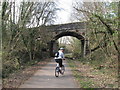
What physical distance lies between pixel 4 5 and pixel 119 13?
7809mm

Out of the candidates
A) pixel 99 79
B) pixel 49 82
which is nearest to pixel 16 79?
pixel 49 82

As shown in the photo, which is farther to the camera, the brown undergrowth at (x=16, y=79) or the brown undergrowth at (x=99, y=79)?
the brown undergrowth at (x=99, y=79)

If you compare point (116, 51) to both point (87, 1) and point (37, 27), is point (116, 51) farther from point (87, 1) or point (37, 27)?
point (37, 27)

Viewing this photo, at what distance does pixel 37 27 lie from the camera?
23.6 m

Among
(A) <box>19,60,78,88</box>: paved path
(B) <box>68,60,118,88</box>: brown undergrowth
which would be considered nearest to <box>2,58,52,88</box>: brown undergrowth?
(A) <box>19,60,78,88</box>: paved path

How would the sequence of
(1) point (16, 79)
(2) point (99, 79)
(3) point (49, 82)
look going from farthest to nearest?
(2) point (99, 79), (1) point (16, 79), (3) point (49, 82)

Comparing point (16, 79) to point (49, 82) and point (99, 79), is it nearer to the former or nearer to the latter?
point (49, 82)

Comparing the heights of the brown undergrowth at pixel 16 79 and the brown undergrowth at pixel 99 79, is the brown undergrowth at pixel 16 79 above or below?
above

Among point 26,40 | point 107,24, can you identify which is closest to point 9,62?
point 107,24

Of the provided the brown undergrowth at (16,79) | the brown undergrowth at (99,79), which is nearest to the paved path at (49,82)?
the brown undergrowth at (16,79)

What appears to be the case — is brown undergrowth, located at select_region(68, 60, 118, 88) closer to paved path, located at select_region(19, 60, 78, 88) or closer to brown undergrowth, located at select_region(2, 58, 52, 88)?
paved path, located at select_region(19, 60, 78, 88)

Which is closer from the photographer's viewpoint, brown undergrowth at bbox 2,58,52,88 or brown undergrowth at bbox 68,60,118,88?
brown undergrowth at bbox 2,58,52,88

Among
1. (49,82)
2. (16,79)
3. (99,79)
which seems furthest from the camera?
(99,79)

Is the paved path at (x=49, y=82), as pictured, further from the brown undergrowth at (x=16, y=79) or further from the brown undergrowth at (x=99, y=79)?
the brown undergrowth at (x=99, y=79)
